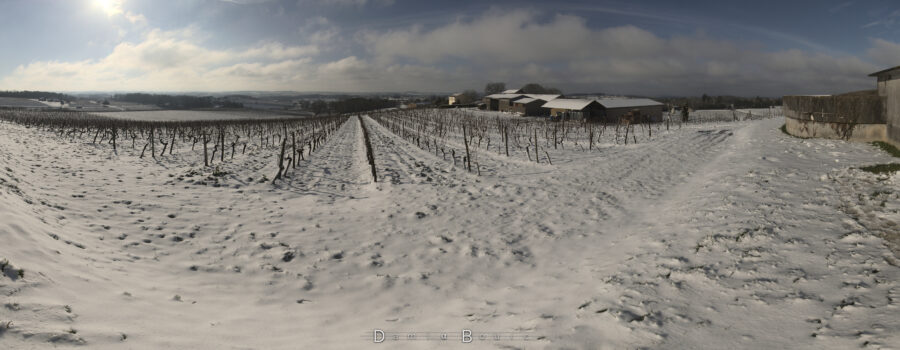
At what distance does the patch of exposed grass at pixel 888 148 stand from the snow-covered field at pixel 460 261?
3.53ft

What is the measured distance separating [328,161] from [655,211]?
1674 centimetres

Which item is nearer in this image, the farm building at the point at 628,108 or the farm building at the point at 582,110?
the farm building at the point at 628,108

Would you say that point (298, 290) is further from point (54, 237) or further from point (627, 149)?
point (627, 149)

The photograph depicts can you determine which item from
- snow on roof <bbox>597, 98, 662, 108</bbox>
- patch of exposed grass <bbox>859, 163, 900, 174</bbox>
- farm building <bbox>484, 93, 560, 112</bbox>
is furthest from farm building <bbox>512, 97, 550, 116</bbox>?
patch of exposed grass <bbox>859, 163, 900, 174</bbox>

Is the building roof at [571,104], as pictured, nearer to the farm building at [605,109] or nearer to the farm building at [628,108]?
the farm building at [605,109]

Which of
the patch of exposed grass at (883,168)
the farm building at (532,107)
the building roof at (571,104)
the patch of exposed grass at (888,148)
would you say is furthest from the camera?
the farm building at (532,107)

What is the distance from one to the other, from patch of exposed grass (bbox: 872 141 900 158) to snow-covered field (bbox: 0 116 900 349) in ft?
3.53

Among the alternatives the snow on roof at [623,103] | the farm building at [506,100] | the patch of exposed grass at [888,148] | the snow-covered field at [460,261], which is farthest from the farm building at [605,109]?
the snow-covered field at [460,261]

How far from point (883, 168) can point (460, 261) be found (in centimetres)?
1350

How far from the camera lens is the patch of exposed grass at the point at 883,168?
11.1 metres

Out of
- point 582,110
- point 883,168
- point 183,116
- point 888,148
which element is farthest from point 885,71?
point 183,116

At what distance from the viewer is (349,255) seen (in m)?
8.21

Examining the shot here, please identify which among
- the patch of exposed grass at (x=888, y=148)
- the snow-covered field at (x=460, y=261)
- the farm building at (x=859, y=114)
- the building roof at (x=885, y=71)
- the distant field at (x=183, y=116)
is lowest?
the snow-covered field at (x=460, y=261)

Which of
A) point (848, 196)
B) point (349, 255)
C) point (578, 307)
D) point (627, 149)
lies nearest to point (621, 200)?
point (848, 196)
